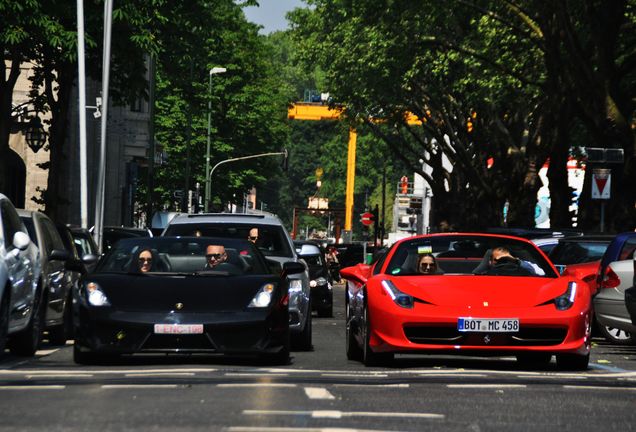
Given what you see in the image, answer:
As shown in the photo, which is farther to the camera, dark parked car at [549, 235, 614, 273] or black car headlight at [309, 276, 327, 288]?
black car headlight at [309, 276, 327, 288]

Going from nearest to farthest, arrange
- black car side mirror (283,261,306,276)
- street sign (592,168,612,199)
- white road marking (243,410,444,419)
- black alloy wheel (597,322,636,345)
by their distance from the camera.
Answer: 1. white road marking (243,410,444,419)
2. black car side mirror (283,261,306,276)
3. black alloy wheel (597,322,636,345)
4. street sign (592,168,612,199)

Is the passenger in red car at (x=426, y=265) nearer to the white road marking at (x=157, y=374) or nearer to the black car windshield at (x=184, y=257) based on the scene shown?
the black car windshield at (x=184, y=257)

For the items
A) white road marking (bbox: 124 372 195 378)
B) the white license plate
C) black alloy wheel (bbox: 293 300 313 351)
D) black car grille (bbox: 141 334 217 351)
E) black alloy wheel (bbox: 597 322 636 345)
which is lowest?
Answer: black alloy wheel (bbox: 597 322 636 345)

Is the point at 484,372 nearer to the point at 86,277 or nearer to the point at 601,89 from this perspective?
the point at 86,277

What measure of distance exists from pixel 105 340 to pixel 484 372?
122 inches

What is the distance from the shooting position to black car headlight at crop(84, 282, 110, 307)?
1443 centimetres

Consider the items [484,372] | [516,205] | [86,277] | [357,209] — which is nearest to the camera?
[484,372]

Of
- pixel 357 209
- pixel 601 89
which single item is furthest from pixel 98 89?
pixel 357 209

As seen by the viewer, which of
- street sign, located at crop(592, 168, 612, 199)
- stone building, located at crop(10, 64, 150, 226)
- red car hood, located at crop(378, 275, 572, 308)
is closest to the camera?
red car hood, located at crop(378, 275, 572, 308)

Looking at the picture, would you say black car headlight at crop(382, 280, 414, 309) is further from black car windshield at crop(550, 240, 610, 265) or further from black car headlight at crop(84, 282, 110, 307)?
black car windshield at crop(550, 240, 610, 265)

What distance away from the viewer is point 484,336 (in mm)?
14359

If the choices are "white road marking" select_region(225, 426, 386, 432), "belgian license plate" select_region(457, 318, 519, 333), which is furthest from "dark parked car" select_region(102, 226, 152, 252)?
"white road marking" select_region(225, 426, 386, 432)

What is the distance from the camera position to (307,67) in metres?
62.4

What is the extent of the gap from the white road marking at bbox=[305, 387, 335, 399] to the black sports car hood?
2893mm
